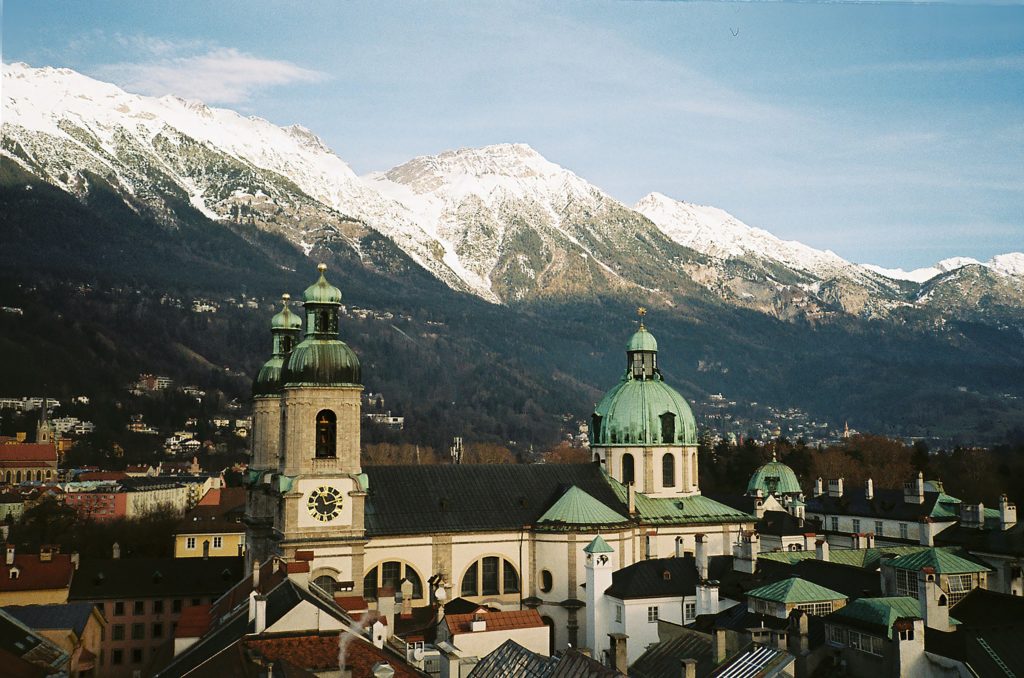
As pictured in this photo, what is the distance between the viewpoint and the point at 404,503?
4197cm

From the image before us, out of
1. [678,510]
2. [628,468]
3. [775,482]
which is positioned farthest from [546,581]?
[775,482]

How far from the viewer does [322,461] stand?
39.1 m

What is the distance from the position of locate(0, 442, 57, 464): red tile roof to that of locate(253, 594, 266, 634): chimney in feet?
323

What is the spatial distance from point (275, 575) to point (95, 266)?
562ft

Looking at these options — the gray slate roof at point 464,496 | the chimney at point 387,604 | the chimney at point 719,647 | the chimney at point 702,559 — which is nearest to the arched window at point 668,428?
the gray slate roof at point 464,496

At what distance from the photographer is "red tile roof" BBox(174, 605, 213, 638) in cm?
2698

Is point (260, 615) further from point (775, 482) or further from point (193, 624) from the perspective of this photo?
point (775, 482)

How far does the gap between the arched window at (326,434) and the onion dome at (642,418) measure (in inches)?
574

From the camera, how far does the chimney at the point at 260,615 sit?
892 inches

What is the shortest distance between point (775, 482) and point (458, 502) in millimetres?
32883

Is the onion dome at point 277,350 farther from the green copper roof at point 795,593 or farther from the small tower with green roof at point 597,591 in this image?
the green copper roof at point 795,593

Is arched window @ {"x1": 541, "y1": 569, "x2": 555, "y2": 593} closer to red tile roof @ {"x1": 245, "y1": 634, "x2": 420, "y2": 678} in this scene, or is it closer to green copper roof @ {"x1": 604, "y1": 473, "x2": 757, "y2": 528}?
green copper roof @ {"x1": 604, "y1": 473, "x2": 757, "y2": 528}

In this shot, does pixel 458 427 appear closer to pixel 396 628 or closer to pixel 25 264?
pixel 25 264

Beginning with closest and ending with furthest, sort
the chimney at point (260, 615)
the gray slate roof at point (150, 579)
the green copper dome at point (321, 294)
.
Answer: the chimney at point (260, 615) → the green copper dome at point (321, 294) → the gray slate roof at point (150, 579)
